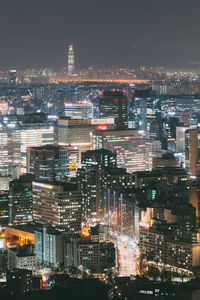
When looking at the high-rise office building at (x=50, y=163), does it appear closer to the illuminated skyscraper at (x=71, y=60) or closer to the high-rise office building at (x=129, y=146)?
the high-rise office building at (x=129, y=146)

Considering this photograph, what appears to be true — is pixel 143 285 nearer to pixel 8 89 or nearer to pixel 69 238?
pixel 69 238

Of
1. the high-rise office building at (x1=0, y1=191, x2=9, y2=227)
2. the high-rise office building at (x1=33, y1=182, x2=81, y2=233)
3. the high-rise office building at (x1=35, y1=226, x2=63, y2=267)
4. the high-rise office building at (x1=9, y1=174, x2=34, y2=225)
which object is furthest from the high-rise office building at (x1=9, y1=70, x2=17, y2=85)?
the high-rise office building at (x1=35, y1=226, x2=63, y2=267)

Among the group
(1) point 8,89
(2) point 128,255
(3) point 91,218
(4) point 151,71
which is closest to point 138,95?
(4) point 151,71

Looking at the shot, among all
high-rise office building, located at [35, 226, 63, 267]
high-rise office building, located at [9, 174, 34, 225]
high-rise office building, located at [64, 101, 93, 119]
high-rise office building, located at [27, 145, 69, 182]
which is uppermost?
high-rise office building, located at [64, 101, 93, 119]

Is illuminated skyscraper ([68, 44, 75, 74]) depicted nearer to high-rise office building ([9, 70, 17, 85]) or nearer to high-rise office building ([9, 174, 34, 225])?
high-rise office building ([9, 70, 17, 85])

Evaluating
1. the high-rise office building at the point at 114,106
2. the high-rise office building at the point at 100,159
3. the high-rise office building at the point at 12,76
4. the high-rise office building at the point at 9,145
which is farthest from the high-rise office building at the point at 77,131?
the high-rise office building at the point at 12,76

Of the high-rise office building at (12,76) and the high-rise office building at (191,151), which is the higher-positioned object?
the high-rise office building at (12,76)

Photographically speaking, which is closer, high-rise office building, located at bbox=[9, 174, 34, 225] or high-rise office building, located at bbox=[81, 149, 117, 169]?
high-rise office building, located at bbox=[9, 174, 34, 225]
